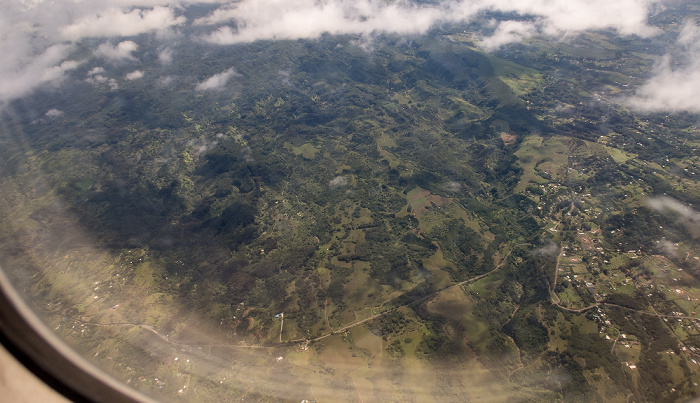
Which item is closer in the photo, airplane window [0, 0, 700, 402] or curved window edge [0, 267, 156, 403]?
curved window edge [0, 267, 156, 403]

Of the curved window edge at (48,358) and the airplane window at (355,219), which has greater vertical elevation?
the curved window edge at (48,358)

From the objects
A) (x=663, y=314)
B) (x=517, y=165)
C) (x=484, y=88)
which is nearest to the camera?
(x=663, y=314)

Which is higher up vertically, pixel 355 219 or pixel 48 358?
pixel 48 358

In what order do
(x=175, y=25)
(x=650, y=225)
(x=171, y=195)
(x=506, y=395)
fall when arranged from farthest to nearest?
(x=175, y=25) < (x=171, y=195) < (x=650, y=225) < (x=506, y=395)

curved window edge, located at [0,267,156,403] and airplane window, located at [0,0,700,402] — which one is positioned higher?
curved window edge, located at [0,267,156,403]

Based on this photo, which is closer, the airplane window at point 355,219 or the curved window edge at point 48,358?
the curved window edge at point 48,358

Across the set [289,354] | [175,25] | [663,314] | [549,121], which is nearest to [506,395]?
[289,354]

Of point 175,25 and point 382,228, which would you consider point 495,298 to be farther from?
point 175,25

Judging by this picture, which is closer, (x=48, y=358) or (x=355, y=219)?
(x=48, y=358)
